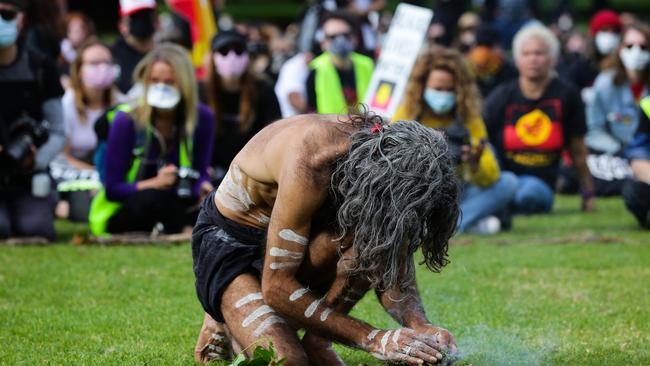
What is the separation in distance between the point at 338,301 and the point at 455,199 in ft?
2.31

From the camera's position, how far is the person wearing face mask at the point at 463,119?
8.96m

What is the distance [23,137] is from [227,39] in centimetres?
216

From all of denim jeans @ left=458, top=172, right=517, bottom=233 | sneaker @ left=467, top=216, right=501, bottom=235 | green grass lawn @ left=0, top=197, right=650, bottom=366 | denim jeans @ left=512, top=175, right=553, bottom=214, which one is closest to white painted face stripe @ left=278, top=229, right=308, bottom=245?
green grass lawn @ left=0, top=197, right=650, bottom=366

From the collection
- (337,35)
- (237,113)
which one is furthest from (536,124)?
(237,113)

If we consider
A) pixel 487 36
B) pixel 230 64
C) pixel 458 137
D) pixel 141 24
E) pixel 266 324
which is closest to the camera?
pixel 266 324

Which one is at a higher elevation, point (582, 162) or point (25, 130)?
point (25, 130)

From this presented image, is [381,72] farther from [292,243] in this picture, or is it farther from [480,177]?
[292,243]

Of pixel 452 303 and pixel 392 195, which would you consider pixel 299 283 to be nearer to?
pixel 392 195

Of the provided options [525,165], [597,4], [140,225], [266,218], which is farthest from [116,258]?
[597,4]

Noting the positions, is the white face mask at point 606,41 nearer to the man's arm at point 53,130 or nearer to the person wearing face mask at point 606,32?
the person wearing face mask at point 606,32

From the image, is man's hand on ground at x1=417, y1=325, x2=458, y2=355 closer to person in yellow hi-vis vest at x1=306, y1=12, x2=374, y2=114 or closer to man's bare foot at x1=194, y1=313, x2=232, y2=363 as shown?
man's bare foot at x1=194, y1=313, x2=232, y2=363

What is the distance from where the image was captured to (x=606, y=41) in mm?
13523

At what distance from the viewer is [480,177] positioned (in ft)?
30.0

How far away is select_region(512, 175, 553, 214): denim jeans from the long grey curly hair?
6.01 metres
